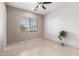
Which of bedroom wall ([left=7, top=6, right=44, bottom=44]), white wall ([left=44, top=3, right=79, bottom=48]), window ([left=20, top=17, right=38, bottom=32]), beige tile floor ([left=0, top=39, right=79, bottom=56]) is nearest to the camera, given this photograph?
beige tile floor ([left=0, top=39, right=79, bottom=56])

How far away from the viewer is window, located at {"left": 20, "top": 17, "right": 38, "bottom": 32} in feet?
19.7

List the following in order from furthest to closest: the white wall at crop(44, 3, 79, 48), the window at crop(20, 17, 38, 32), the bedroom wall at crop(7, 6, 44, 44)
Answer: the window at crop(20, 17, 38, 32) < the bedroom wall at crop(7, 6, 44, 44) < the white wall at crop(44, 3, 79, 48)

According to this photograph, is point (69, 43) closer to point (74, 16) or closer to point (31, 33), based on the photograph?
point (74, 16)

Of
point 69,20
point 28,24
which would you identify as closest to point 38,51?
point 69,20

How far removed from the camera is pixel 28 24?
6441 millimetres

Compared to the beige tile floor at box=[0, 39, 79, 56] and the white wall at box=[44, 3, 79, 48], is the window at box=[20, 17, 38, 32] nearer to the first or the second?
the white wall at box=[44, 3, 79, 48]

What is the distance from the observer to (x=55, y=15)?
6.00 meters

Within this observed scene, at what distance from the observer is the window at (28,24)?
6014mm

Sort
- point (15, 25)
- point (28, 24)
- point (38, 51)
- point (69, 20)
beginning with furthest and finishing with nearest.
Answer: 1. point (28, 24)
2. point (15, 25)
3. point (69, 20)
4. point (38, 51)

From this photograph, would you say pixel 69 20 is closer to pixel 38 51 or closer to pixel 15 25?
pixel 38 51

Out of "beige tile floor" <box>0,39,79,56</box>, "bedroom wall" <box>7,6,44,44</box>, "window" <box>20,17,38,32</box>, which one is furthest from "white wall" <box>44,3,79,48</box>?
"bedroom wall" <box>7,6,44,44</box>

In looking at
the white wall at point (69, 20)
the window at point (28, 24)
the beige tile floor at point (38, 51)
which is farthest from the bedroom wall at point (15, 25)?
the white wall at point (69, 20)

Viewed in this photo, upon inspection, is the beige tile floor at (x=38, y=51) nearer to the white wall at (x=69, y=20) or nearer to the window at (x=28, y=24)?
the white wall at (x=69, y=20)

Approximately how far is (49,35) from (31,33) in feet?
5.15
